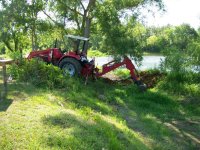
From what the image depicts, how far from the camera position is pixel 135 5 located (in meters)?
18.2

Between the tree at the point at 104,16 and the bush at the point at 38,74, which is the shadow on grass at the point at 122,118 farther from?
the tree at the point at 104,16

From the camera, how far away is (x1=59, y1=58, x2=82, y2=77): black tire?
516 inches

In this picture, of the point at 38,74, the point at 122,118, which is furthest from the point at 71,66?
the point at 122,118

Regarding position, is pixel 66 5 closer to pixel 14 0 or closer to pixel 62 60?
pixel 14 0

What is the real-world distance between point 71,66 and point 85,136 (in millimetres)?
7851

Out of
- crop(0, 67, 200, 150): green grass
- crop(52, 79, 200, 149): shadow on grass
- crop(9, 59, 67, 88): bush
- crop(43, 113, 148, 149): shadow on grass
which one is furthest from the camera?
crop(9, 59, 67, 88): bush

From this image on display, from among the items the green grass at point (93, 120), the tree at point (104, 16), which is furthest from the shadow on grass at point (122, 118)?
the tree at point (104, 16)

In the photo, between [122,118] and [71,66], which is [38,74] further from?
[122,118]

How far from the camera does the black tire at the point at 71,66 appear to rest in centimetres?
1310

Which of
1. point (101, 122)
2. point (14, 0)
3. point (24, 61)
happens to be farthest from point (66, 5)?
point (101, 122)

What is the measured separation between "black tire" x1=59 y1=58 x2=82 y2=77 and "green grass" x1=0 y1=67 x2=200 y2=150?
3.70ft

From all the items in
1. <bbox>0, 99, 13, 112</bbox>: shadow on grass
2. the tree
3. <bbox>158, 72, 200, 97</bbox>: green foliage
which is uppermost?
the tree

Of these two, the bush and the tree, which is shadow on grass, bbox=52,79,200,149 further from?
the tree

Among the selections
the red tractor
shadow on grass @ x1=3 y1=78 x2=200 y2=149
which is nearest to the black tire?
the red tractor
